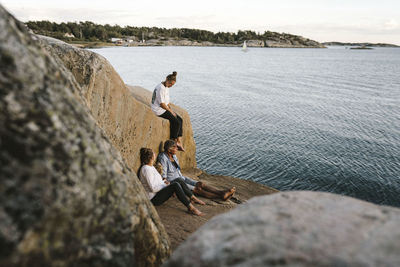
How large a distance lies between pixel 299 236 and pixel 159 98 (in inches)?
335

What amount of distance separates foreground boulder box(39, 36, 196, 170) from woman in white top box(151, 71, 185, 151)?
265 mm

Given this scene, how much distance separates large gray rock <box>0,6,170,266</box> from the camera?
2.13 m

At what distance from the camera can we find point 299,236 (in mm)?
2438

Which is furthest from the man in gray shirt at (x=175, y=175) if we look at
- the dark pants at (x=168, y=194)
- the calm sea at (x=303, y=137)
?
the calm sea at (x=303, y=137)

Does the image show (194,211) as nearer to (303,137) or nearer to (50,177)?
(50,177)

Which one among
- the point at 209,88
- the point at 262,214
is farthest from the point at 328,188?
the point at 209,88

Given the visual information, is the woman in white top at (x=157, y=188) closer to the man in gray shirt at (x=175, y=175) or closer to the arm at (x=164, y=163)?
the arm at (x=164, y=163)

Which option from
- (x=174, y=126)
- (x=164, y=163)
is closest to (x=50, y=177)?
(x=164, y=163)

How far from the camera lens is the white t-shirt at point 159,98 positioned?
10.3 metres

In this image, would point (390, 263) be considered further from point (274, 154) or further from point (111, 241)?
point (274, 154)

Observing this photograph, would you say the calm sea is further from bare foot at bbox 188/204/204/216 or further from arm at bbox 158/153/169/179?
bare foot at bbox 188/204/204/216

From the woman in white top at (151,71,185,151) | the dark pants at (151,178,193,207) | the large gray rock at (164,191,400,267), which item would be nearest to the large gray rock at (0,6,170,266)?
the large gray rock at (164,191,400,267)

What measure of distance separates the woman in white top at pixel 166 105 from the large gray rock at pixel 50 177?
23.6 ft

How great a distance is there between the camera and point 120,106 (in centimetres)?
869
